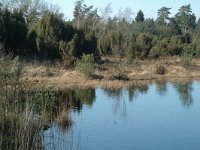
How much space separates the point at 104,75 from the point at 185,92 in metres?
5.34

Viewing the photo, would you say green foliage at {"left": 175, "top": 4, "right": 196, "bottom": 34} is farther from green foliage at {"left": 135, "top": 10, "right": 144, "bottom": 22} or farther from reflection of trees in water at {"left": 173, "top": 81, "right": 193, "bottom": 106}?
reflection of trees in water at {"left": 173, "top": 81, "right": 193, "bottom": 106}

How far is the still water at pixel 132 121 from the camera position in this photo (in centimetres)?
1088

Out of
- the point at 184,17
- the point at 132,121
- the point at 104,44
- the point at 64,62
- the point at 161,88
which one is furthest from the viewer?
the point at 184,17

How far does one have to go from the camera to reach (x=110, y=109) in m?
16.5

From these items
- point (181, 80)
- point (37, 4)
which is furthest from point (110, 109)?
point (37, 4)

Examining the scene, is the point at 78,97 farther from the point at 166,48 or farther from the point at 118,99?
the point at 166,48

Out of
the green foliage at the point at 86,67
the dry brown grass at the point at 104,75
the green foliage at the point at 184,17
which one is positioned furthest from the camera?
the green foliage at the point at 184,17

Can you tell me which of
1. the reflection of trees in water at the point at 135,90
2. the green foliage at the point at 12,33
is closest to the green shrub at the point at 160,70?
the reflection of trees in water at the point at 135,90

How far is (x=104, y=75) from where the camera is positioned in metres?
25.0

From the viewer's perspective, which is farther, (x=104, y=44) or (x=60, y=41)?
(x=104, y=44)

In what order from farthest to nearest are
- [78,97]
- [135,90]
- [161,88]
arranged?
[161,88] < [135,90] < [78,97]

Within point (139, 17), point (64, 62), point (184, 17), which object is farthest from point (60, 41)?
point (139, 17)

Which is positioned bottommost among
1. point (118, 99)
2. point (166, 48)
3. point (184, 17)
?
point (118, 99)

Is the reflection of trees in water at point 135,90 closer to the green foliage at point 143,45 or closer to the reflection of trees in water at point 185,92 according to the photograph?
the reflection of trees in water at point 185,92
